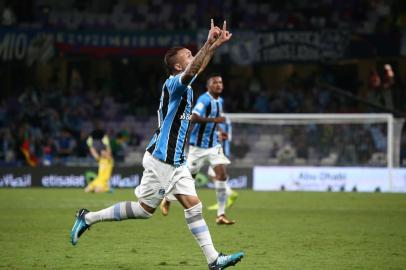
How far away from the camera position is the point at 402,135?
28.0 metres

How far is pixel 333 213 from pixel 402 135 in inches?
424

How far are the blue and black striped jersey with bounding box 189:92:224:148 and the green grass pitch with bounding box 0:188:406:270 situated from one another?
5.00 feet

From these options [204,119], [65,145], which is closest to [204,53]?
[204,119]

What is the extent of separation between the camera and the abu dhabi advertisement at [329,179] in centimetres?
2702

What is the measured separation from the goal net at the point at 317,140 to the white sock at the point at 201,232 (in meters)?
18.8

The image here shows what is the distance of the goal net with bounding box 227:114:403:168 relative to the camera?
27.6m

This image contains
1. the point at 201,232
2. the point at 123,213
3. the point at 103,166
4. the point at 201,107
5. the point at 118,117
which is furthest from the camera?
the point at 118,117

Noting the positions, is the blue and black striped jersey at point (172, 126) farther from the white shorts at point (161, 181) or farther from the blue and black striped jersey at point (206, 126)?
the blue and black striped jersey at point (206, 126)

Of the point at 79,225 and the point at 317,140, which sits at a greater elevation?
the point at 317,140

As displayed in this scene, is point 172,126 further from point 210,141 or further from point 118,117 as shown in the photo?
point 118,117

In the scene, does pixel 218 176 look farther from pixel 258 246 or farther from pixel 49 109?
pixel 49 109

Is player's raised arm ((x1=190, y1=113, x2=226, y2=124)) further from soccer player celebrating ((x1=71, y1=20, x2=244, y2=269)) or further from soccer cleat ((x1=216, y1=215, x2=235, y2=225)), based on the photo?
soccer player celebrating ((x1=71, y1=20, x2=244, y2=269))

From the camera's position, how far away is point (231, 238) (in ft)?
41.9

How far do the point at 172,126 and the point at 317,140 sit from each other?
1942 cm
